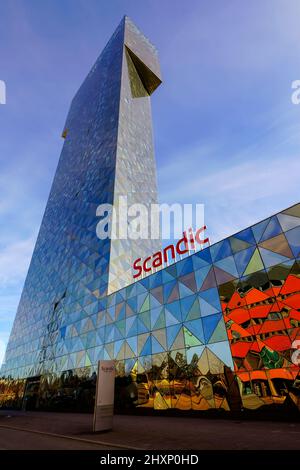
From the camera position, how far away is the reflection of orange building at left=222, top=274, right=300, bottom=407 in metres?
14.6

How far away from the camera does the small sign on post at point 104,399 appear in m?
11.5

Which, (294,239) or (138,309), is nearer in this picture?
(294,239)

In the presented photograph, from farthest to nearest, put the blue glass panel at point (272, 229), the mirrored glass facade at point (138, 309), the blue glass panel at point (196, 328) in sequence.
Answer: the blue glass panel at point (196, 328) → the blue glass panel at point (272, 229) → the mirrored glass facade at point (138, 309)

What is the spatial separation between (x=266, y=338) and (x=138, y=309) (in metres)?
12.9

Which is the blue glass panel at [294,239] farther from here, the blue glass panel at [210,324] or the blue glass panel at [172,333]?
the blue glass panel at [172,333]

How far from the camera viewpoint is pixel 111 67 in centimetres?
6281

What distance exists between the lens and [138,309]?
2558 cm

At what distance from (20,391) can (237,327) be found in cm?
3618

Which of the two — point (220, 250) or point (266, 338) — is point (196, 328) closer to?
point (266, 338)

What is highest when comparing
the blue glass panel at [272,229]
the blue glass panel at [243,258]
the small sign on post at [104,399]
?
the blue glass panel at [272,229]

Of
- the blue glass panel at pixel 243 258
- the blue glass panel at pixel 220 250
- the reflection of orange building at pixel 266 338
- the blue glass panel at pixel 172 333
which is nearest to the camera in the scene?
the reflection of orange building at pixel 266 338

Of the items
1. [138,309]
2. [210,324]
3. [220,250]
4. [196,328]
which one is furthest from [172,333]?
[220,250]

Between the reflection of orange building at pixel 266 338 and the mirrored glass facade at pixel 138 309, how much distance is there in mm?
59

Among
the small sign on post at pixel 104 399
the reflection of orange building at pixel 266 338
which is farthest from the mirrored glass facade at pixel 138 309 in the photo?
the small sign on post at pixel 104 399
